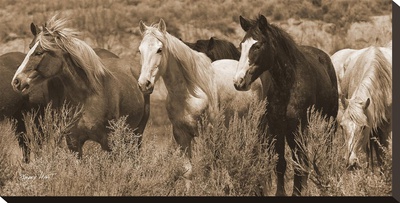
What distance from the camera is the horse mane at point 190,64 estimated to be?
12234 mm

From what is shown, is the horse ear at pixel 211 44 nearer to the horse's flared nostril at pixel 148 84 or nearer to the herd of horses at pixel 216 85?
the herd of horses at pixel 216 85

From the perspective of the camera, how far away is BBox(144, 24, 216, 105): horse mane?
12.2 meters

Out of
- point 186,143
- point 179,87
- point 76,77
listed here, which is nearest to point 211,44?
point 179,87

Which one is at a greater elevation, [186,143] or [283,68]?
[283,68]

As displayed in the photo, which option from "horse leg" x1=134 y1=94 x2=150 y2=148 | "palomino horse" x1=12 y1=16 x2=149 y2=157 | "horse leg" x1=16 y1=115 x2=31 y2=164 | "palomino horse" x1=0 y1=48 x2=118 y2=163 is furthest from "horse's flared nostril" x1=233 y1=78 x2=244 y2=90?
"horse leg" x1=16 y1=115 x2=31 y2=164

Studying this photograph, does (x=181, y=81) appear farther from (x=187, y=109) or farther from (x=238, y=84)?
(x=238, y=84)

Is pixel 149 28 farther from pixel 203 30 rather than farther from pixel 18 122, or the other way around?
pixel 203 30

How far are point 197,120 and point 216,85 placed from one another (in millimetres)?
515

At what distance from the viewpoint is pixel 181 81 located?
486 inches

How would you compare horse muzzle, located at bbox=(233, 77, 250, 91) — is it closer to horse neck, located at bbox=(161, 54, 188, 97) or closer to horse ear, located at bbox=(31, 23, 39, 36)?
horse neck, located at bbox=(161, 54, 188, 97)

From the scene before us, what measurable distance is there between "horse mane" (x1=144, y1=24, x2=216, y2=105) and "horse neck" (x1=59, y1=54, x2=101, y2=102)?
974 mm

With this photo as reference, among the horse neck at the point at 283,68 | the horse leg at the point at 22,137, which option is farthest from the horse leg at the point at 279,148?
the horse leg at the point at 22,137

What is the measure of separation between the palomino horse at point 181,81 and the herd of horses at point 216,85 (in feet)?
0.03
